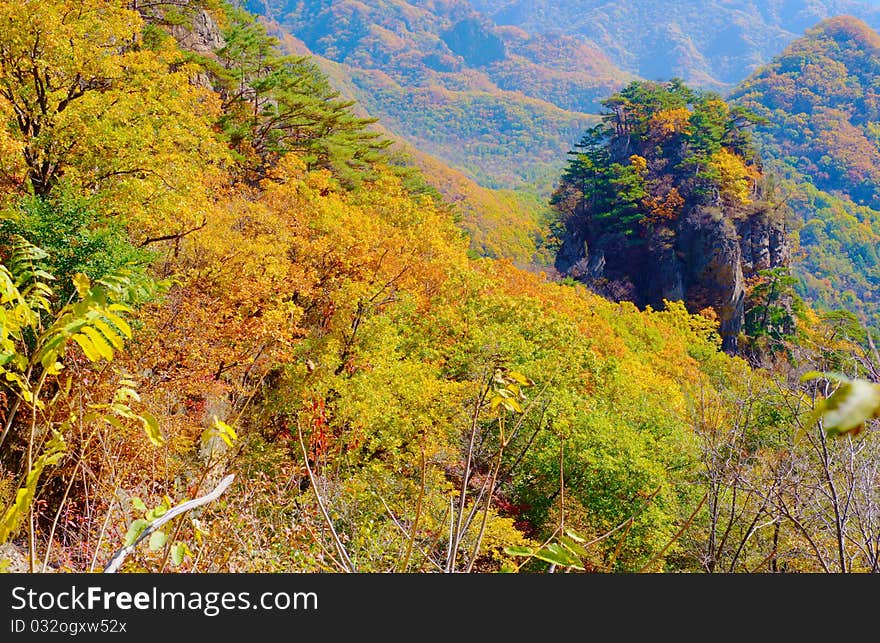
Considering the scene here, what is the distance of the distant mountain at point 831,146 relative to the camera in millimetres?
95000

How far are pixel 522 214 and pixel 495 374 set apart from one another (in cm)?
10968

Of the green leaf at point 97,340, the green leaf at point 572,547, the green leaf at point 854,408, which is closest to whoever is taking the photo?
the green leaf at point 854,408

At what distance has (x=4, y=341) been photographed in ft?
5.74

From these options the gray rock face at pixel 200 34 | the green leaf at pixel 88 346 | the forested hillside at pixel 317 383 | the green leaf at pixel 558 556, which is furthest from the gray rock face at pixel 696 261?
the green leaf at pixel 88 346

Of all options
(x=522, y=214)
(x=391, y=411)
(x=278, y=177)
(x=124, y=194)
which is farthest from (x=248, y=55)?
(x=522, y=214)

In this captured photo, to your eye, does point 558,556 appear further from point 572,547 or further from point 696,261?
point 696,261

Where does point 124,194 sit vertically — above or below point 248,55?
below

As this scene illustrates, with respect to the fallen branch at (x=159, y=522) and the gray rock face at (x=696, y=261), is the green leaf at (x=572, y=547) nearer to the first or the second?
the fallen branch at (x=159, y=522)

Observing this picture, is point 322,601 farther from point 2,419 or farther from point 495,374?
point 2,419

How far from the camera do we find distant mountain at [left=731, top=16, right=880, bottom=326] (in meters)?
95.0

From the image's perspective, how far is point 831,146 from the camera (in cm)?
13100

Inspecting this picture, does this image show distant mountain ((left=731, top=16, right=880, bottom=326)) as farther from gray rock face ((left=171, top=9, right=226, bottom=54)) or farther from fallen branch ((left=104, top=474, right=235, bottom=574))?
fallen branch ((left=104, top=474, right=235, bottom=574))

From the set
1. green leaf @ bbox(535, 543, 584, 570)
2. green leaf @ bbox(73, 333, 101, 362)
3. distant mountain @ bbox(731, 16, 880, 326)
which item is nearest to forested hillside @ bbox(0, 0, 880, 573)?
green leaf @ bbox(535, 543, 584, 570)

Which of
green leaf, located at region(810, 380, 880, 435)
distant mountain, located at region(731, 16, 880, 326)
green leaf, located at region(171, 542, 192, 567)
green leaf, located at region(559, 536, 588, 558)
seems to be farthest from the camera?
distant mountain, located at region(731, 16, 880, 326)
